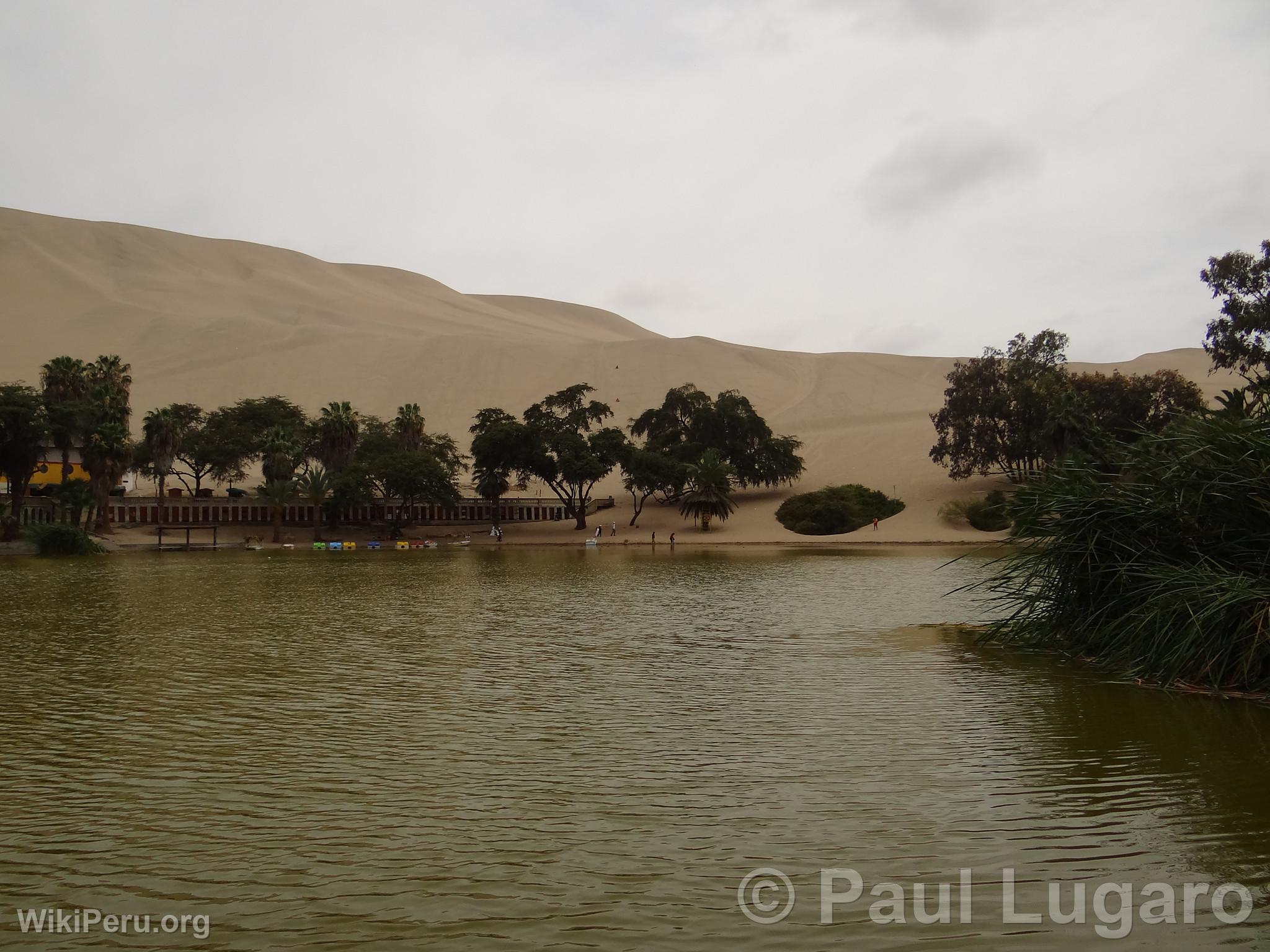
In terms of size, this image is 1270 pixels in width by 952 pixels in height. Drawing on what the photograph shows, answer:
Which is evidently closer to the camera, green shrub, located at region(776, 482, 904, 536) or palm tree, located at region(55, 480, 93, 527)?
palm tree, located at region(55, 480, 93, 527)

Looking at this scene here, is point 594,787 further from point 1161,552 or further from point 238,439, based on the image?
point 238,439

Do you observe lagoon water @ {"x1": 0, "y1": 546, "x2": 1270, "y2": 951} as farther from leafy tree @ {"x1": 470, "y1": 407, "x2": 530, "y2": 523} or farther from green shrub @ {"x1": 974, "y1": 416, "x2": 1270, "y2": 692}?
leafy tree @ {"x1": 470, "y1": 407, "x2": 530, "y2": 523}

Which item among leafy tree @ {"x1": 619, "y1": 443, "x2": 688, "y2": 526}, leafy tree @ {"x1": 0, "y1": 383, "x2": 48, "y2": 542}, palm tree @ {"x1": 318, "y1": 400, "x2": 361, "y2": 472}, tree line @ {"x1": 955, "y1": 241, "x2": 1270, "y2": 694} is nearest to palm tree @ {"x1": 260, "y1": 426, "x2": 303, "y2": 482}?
palm tree @ {"x1": 318, "y1": 400, "x2": 361, "y2": 472}

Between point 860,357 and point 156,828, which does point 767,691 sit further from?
point 860,357

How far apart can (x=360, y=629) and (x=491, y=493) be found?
54.8 metres

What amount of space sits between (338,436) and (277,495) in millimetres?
7535

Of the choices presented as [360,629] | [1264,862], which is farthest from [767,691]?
[360,629]

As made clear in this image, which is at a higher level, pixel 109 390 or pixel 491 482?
pixel 109 390

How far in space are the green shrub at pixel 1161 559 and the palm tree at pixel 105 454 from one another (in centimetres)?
5643

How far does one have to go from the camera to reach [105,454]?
60562mm

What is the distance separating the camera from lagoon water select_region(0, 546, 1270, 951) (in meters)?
6.39

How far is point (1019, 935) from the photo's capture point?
6004 mm

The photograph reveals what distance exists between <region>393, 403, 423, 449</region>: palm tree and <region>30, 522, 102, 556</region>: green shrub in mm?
26639

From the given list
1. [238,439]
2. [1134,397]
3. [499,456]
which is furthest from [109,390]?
[1134,397]
